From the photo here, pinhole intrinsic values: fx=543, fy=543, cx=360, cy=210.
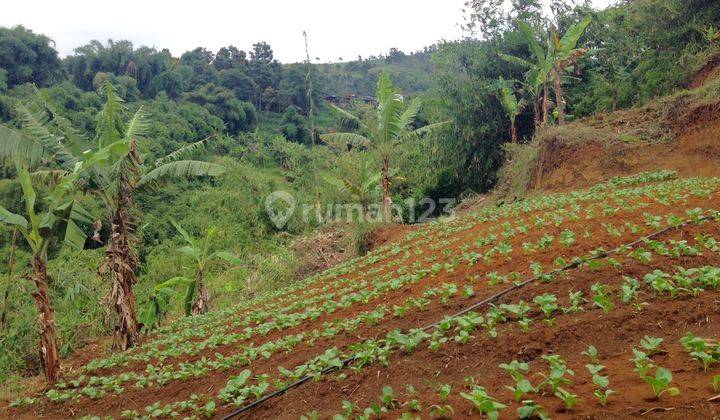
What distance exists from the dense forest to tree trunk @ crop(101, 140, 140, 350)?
40 mm

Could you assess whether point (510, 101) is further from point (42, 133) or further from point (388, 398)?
point (388, 398)

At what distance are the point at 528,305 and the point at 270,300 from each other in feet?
32.3

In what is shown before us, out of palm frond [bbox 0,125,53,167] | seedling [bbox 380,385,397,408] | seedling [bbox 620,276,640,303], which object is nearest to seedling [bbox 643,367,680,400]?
seedling [bbox 380,385,397,408]

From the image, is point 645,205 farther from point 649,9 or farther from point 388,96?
point 649,9

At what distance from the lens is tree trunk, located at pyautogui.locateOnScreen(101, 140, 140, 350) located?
1114 cm

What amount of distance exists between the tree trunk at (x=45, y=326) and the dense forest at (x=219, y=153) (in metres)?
0.03

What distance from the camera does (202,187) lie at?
125ft

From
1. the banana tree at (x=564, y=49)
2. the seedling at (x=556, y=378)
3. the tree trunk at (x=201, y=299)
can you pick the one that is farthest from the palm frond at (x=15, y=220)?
the banana tree at (x=564, y=49)

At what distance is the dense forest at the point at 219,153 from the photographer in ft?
37.2

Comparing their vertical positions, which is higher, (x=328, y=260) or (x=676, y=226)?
(x=676, y=226)

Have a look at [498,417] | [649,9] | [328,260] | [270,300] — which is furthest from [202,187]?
[498,417]

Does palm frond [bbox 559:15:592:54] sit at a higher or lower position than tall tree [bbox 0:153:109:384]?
higher

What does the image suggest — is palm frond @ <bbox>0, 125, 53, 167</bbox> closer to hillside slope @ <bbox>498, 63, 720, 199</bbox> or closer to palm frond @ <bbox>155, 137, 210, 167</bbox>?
palm frond @ <bbox>155, 137, 210, 167</bbox>

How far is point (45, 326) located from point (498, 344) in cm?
733
